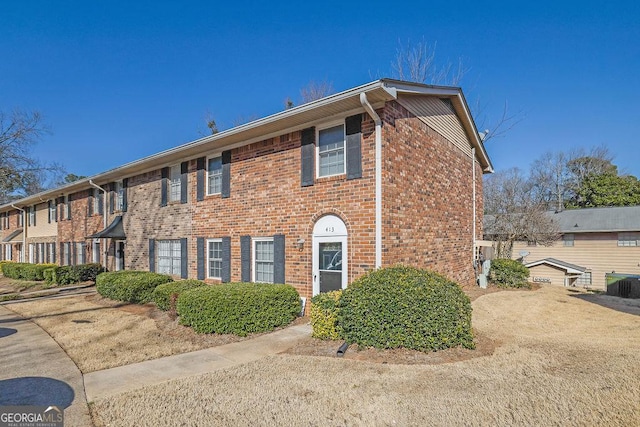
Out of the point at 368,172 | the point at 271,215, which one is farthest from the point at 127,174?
the point at 368,172

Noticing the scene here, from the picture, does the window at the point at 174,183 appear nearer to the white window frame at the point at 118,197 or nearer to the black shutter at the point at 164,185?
the black shutter at the point at 164,185

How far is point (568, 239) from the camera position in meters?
23.5

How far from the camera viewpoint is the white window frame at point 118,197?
1559 centimetres

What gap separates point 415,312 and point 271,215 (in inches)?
196

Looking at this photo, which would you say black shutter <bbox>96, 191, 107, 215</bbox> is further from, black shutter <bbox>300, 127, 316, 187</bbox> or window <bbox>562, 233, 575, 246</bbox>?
window <bbox>562, 233, 575, 246</bbox>

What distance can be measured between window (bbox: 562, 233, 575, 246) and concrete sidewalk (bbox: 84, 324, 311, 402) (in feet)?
76.6

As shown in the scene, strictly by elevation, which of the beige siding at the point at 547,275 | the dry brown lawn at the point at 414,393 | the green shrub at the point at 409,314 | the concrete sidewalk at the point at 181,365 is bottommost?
the beige siding at the point at 547,275

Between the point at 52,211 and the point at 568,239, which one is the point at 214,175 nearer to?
the point at 52,211

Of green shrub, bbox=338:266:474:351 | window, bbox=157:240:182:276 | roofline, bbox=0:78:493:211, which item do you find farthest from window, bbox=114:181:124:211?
green shrub, bbox=338:266:474:351

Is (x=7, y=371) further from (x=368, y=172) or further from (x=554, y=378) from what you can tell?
(x=554, y=378)

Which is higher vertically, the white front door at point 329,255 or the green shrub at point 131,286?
the white front door at point 329,255

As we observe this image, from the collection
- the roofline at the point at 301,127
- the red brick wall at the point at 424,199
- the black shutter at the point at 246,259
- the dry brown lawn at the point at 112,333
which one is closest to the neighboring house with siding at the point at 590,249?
the roofline at the point at 301,127

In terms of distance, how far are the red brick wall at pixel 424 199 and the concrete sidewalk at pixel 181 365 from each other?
113 inches

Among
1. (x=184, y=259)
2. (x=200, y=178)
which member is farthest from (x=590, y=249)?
(x=184, y=259)
